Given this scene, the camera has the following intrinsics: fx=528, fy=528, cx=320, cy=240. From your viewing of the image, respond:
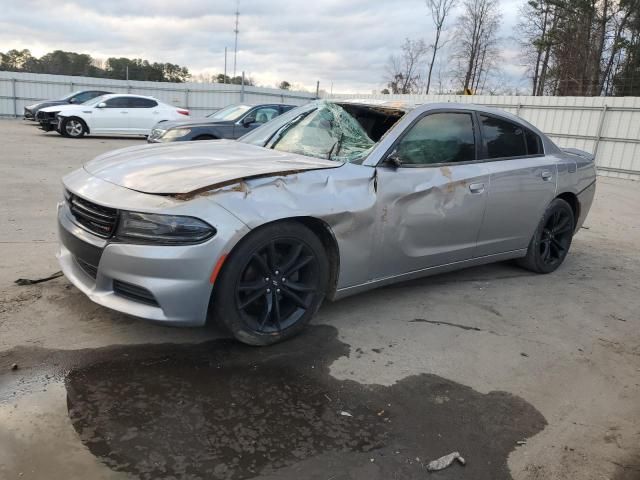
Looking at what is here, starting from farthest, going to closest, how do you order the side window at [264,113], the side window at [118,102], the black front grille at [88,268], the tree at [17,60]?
the tree at [17,60], the side window at [118,102], the side window at [264,113], the black front grille at [88,268]

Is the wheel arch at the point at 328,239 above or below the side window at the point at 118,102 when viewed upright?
below

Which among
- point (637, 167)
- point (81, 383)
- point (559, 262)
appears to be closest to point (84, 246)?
point (81, 383)

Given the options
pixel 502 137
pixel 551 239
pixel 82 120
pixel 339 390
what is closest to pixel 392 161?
pixel 502 137

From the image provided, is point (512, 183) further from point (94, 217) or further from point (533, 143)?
point (94, 217)

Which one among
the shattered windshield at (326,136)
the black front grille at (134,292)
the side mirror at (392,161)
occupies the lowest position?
the black front grille at (134,292)

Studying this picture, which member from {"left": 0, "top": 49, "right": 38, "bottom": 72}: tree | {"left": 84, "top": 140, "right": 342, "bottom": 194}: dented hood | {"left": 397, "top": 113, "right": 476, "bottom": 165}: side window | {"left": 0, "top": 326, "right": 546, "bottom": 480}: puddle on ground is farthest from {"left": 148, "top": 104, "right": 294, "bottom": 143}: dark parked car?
{"left": 0, "top": 49, "right": 38, "bottom": 72}: tree

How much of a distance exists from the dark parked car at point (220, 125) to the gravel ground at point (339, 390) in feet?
22.1

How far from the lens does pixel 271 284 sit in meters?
3.24

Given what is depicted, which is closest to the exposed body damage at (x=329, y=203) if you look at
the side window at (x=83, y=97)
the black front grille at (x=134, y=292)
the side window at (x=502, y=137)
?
the black front grille at (x=134, y=292)

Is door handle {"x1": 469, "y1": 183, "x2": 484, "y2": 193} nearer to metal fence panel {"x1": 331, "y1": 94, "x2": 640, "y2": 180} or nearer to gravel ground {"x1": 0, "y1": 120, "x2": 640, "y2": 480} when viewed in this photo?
gravel ground {"x1": 0, "y1": 120, "x2": 640, "y2": 480}

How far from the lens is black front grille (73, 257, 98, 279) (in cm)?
311

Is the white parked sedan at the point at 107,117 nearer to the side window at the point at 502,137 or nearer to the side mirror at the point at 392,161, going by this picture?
the side window at the point at 502,137

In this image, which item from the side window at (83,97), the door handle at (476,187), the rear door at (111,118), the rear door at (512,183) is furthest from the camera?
the side window at (83,97)

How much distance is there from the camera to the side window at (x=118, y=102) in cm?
1732
